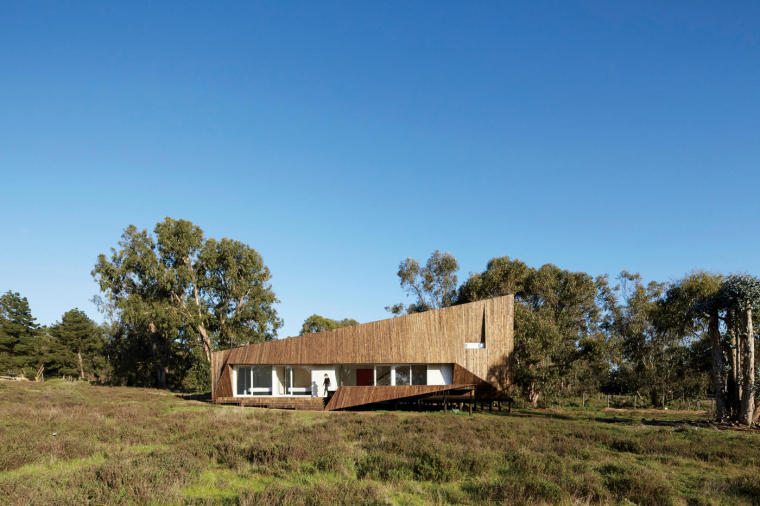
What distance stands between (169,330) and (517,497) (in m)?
35.0

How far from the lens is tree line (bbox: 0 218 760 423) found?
85.3ft

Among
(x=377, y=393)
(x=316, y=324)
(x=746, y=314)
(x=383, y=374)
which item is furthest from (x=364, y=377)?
(x=316, y=324)

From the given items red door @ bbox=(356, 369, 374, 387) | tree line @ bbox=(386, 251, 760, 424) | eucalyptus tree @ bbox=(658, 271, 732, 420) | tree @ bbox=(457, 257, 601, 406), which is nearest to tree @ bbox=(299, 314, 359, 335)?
tree line @ bbox=(386, 251, 760, 424)

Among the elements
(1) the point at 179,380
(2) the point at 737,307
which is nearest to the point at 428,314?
(2) the point at 737,307

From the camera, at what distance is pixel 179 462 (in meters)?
8.98

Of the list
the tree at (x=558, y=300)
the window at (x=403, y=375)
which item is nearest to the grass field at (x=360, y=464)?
the window at (x=403, y=375)

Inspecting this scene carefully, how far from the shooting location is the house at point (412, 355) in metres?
22.5

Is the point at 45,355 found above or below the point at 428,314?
below

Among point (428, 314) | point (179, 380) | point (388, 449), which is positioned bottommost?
point (179, 380)

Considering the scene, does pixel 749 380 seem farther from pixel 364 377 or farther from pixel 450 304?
pixel 450 304

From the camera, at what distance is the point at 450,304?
3866cm

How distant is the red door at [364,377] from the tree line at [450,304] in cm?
745

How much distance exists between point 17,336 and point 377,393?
4893 centimetres

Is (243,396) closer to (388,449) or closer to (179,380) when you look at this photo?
(388,449)
